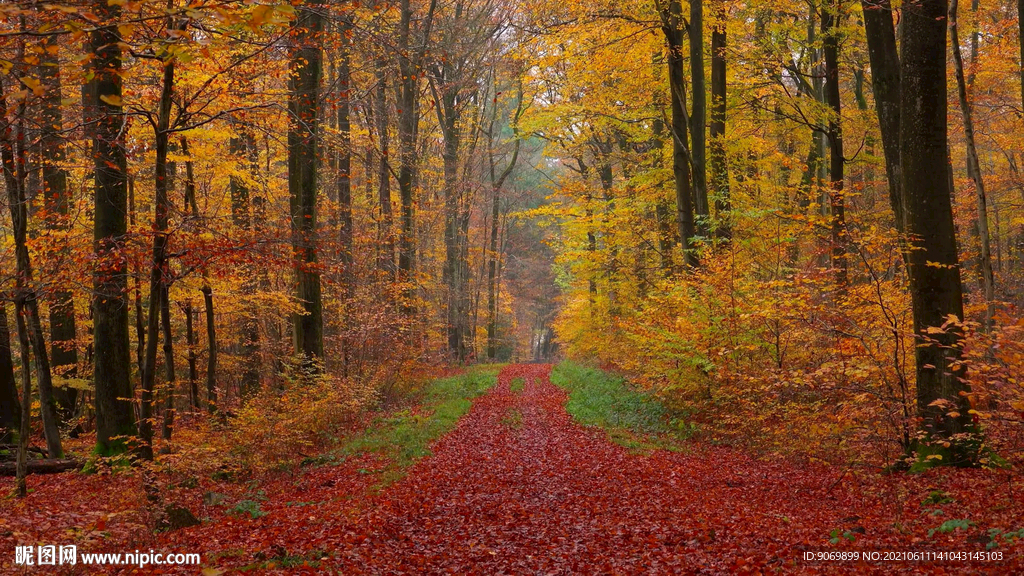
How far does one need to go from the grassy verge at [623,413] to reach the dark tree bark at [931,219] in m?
4.97

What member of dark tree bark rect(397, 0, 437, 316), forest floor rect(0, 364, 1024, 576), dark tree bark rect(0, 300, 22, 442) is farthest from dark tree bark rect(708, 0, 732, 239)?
dark tree bark rect(0, 300, 22, 442)

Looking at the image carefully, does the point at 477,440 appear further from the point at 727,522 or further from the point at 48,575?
the point at 48,575

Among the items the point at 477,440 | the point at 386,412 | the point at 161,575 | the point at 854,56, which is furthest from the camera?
the point at 854,56

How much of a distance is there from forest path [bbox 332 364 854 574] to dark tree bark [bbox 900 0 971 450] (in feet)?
5.82

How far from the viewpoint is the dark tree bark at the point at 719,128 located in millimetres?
14767

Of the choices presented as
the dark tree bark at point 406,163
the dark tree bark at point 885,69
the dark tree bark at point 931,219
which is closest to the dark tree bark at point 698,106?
the dark tree bark at point 885,69

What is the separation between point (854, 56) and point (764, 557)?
18212mm

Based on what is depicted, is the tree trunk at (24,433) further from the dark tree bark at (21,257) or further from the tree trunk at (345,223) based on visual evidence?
the tree trunk at (345,223)

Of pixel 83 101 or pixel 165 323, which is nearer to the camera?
pixel 165 323

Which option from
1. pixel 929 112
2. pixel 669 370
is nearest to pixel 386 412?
pixel 669 370

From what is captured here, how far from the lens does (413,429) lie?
12.8 m

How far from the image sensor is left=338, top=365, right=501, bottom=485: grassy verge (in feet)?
35.0

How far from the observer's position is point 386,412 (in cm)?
1584

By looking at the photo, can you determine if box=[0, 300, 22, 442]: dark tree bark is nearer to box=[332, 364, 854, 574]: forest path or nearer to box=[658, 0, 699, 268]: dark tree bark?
box=[332, 364, 854, 574]: forest path
